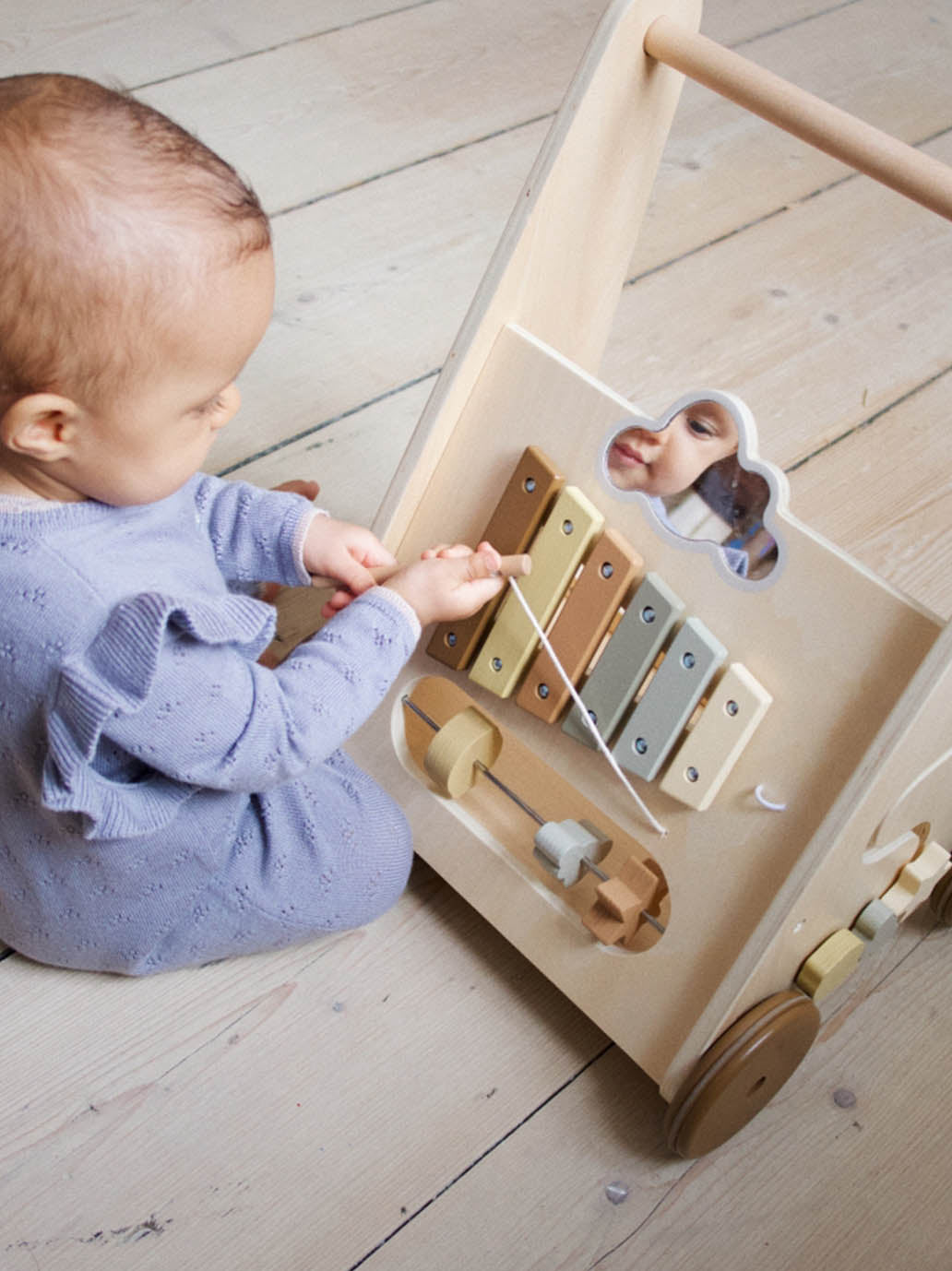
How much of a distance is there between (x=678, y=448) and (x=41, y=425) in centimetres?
35

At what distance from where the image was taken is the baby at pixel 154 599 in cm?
Answer: 58

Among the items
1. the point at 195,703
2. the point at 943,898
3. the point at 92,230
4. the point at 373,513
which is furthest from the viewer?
the point at 373,513

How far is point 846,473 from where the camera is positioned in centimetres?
132

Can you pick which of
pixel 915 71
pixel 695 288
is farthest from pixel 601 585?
pixel 915 71

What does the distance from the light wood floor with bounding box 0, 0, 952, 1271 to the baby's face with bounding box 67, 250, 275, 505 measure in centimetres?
39

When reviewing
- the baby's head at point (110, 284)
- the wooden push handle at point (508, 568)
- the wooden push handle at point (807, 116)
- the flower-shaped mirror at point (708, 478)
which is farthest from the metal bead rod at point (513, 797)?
the wooden push handle at point (807, 116)

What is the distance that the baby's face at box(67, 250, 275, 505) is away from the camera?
62 centimetres

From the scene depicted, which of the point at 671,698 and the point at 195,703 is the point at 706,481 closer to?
the point at 671,698

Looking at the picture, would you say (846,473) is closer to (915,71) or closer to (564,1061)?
(564,1061)

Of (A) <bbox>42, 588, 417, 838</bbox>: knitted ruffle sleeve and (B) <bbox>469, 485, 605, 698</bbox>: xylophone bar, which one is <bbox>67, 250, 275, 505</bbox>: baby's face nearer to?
(A) <bbox>42, 588, 417, 838</bbox>: knitted ruffle sleeve

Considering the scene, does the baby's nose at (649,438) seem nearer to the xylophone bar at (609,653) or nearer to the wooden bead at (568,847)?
the xylophone bar at (609,653)

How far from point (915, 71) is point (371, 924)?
150cm

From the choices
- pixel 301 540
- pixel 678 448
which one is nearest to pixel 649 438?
pixel 678 448

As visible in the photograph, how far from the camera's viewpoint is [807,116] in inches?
30.4
